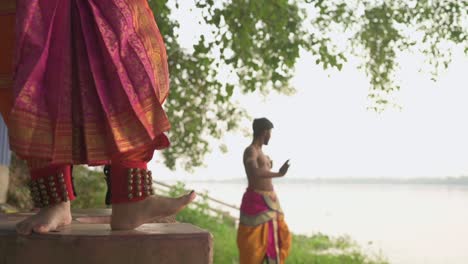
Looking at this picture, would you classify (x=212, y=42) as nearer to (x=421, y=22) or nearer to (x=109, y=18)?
(x=421, y=22)

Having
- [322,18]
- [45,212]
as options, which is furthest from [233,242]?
→ [45,212]

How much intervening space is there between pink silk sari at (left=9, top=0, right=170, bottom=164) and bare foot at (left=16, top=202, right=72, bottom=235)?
0.21m

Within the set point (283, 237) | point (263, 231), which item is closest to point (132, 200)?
point (263, 231)

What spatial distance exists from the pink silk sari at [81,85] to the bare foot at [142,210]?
194 mm

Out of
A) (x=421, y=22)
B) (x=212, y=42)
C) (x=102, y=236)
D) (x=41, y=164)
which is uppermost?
(x=421, y=22)

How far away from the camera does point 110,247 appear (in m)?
2.22

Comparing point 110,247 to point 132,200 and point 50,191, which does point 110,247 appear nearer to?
point 132,200

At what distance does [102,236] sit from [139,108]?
1.51 ft

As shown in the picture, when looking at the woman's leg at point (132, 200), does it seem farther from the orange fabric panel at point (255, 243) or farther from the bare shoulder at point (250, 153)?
the orange fabric panel at point (255, 243)

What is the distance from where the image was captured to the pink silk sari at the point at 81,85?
2311 mm

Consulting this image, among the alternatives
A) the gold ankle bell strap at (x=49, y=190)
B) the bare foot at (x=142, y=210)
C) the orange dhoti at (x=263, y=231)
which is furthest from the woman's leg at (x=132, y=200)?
the orange dhoti at (x=263, y=231)

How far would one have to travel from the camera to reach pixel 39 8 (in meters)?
2.40

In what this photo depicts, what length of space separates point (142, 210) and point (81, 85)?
19.5 inches

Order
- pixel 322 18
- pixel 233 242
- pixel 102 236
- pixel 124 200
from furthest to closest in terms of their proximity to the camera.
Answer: pixel 233 242 < pixel 322 18 < pixel 124 200 < pixel 102 236
